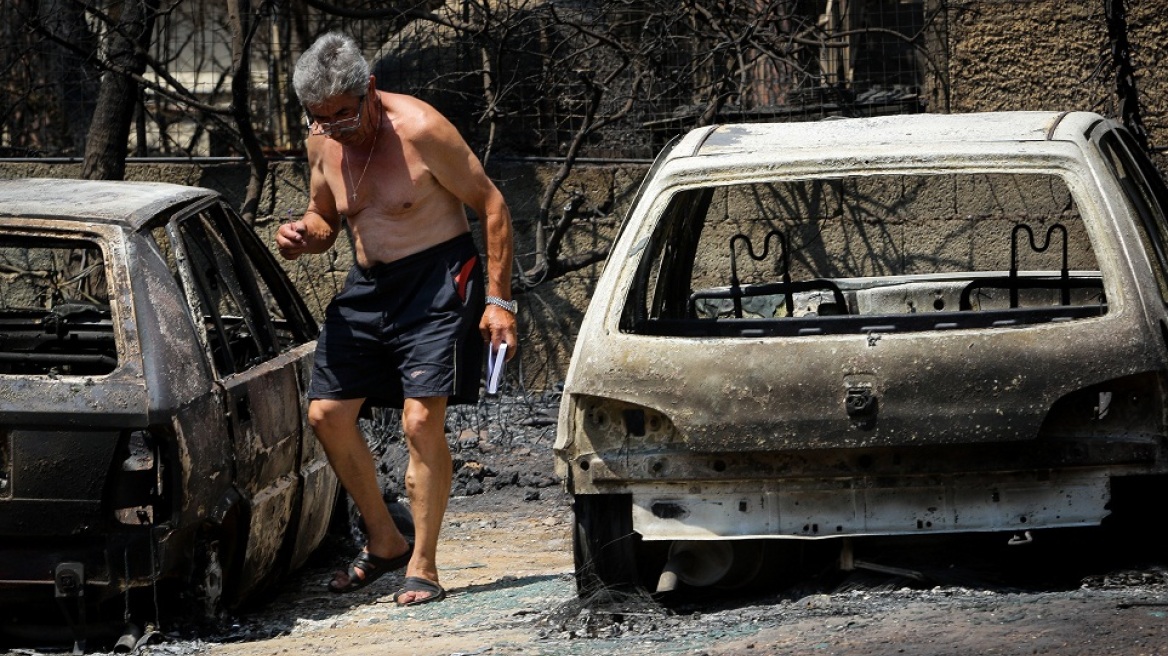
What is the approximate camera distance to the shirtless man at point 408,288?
5875 millimetres

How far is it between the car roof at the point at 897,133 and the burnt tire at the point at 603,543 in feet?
3.93

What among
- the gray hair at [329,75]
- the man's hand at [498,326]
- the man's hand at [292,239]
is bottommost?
the man's hand at [498,326]

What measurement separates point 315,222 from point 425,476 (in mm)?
1024

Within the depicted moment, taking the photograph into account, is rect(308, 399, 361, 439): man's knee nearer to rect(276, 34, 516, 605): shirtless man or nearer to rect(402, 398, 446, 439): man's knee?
rect(276, 34, 516, 605): shirtless man

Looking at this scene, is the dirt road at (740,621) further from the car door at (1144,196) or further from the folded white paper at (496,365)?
the car door at (1144,196)

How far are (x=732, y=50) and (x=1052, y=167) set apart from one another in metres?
5.27

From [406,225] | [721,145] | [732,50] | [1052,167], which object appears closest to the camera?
[1052,167]

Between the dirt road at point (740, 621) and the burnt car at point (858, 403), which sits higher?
the burnt car at point (858, 403)

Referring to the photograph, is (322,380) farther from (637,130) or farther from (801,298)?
(637,130)

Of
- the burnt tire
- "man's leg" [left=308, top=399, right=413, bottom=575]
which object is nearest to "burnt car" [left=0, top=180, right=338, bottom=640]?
"man's leg" [left=308, top=399, right=413, bottom=575]

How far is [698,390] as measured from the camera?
485 cm

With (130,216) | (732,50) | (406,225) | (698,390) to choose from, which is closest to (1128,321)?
(698,390)

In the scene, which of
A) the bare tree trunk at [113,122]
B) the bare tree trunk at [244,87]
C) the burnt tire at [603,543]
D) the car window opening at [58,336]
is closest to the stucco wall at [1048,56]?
the bare tree trunk at [244,87]

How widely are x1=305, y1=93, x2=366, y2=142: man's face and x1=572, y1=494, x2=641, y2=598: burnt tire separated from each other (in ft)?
5.36
